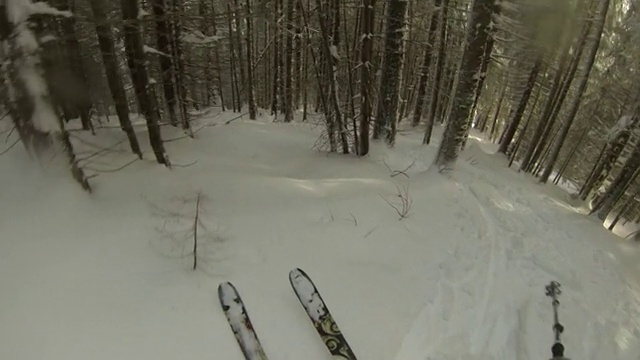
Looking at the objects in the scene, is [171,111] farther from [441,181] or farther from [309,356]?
[309,356]

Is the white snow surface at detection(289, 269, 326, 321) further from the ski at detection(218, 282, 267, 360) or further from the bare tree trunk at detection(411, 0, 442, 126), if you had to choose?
the bare tree trunk at detection(411, 0, 442, 126)

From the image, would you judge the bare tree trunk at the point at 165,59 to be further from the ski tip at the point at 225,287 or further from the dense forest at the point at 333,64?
the ski tip at the point at 225,287

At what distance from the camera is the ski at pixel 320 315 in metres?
4.59

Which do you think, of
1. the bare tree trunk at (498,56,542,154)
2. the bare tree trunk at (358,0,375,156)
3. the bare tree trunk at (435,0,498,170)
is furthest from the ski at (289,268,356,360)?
the bare tree trunk at (498,56,542,154)

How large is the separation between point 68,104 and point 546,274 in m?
9.54

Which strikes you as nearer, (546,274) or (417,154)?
(546,274)

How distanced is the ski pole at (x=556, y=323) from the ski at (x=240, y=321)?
3440 millimetres

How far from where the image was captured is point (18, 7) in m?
5.35

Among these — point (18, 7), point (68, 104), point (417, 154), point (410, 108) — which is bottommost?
point (410, 108)

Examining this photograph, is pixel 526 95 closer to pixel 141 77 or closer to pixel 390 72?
pixel 390 72

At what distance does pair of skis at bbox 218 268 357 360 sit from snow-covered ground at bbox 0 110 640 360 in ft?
0.36

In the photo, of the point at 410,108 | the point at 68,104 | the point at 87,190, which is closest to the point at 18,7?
the point at 87,190

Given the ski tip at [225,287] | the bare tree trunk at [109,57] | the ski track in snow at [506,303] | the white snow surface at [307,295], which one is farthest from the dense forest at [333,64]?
the white snow surface at [307,295]

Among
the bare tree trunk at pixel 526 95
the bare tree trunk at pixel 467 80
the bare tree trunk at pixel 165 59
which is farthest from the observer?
the bare tree trunk at pixel 526 95
